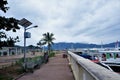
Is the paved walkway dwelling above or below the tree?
below

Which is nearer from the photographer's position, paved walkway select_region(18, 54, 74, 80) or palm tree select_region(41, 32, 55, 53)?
paved walkway select_region(18, 54, 74, 80)

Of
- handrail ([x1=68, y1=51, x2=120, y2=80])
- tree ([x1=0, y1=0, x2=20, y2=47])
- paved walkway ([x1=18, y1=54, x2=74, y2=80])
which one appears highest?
tree ([x1=0, y1=0, x2=20, y2=47])

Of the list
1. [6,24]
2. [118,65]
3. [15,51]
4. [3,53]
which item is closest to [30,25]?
[6,24]

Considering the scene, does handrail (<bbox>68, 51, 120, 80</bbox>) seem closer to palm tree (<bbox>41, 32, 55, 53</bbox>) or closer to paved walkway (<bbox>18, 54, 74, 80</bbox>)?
paved walkway (<bbox>18, 54, 74, 80</bbox>)

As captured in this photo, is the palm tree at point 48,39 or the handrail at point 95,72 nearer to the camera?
the handrail at point 95,72

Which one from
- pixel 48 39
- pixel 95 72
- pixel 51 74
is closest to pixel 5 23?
pixel 51 74

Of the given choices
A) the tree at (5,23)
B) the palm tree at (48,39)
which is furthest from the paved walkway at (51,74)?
the palm tree at (48,39)

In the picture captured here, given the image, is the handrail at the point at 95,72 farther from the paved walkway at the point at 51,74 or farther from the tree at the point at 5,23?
the tree at the point at 5,23

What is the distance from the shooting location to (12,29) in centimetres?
Answer: 2123

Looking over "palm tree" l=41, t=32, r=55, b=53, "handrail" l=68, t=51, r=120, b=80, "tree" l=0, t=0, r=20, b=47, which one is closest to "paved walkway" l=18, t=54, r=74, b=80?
"tree" l=0, t=0, r=20, b=47

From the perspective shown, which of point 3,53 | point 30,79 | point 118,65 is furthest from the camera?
point 3,53

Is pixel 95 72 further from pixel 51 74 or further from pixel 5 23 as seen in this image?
pixel 5 23

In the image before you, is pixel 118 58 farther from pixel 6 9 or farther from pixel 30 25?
pixel 6 9

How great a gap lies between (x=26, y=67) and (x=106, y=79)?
18681mm
